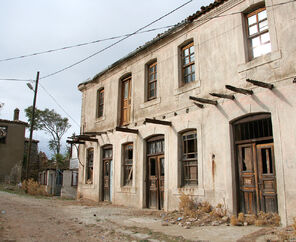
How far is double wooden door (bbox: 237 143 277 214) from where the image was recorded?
7238 millimetres

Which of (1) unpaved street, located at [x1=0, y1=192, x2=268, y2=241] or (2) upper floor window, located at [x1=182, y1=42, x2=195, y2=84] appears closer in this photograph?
(1) unpaved street, located at [x1=0, y1=192, x2=268, y2=241]

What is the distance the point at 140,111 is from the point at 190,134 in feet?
9.81

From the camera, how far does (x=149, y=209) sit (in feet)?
35.1

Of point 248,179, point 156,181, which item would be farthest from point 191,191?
point 156,181

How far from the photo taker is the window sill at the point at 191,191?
342 inches

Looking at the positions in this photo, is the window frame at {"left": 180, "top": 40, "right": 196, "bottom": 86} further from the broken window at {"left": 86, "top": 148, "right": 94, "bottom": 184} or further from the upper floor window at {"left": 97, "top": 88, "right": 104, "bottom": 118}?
the broken window at {"left": 86, "top": 148, "right": 94, "bottom": 184}

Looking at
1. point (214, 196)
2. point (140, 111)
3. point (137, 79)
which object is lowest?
point (214, 196)

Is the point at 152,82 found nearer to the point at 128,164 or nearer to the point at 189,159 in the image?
the point at 128,164

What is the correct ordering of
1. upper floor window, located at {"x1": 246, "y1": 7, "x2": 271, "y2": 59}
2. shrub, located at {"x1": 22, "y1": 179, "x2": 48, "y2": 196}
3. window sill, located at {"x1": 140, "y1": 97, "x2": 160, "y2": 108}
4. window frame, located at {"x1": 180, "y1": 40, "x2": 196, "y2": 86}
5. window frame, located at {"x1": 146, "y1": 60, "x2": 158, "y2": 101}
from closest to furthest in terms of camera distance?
upper floor window, located at {"x1": 246, "y1": 7, "x2": 271, "y2": 59}
window frame, located at {"x1": 180, "y1": 40, "x2": 196, "y2": 86}
window sill, located at {"x1": 140, "y1": 97, "x2": 160, "y2": 108}
window frame, located at {"x1": 146, "y1": 60, "x2": 158, "y2": 101}
shrub, located at {"x1": 22, "y1": 179, "x2": 48, "y2": 196}

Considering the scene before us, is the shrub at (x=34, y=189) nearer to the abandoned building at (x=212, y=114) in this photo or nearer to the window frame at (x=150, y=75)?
the abandoned building at (x=212, y=114)

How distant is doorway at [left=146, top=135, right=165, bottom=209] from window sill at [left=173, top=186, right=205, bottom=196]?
118cm

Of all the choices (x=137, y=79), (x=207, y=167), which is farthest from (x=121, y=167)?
(x=207, y=167)

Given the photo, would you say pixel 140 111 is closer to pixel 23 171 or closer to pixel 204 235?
pixel 204 235

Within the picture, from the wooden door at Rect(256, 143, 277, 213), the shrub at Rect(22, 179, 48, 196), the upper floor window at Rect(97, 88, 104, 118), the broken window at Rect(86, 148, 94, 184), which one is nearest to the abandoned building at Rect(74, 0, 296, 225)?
the wooden door at Rect(256, 143, 277, 213)
